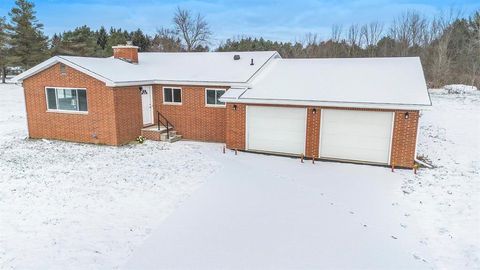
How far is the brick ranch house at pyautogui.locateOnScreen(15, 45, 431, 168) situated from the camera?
38.1ft

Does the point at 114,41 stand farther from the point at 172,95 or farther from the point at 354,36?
the point at 172,95

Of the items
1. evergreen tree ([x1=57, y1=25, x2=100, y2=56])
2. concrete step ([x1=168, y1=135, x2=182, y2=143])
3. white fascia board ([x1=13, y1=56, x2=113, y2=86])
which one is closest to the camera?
white fascia board ([x1=13, y1=56, x2=113, y2=86])

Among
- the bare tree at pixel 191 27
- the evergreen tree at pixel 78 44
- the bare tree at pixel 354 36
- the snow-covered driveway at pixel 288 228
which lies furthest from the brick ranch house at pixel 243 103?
the bare tree at pixel 354 36

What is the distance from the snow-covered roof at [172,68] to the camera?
1411 centimetres

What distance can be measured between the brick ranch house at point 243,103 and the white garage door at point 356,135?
0.03 m

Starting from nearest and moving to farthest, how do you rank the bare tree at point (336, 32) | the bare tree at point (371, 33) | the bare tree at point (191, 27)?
the bare tree at point (371, 33) < the bare tree at point (336, 32) < the bare tree at point (191, 27)

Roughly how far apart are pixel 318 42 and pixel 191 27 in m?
A: 21.1

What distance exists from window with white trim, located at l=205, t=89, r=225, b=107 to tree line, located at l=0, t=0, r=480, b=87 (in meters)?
33.2

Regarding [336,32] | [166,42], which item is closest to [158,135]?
[166,42]

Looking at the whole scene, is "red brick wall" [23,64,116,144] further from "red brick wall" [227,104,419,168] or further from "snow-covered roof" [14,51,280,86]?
"red brick wall" [227,104,419,168]

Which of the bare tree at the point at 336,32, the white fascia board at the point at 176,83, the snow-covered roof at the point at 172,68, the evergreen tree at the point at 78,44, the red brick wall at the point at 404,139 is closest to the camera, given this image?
the red brick wall at the point at 404,139

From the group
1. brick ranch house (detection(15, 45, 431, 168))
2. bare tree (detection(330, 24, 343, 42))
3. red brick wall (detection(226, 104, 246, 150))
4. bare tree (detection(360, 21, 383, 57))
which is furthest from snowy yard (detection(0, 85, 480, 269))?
bare tree (detection(330, 24, 343, 42))

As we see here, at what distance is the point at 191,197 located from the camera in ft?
27.8

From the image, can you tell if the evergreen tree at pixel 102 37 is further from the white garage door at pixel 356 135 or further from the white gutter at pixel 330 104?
the white garage door at pixel 356 135
